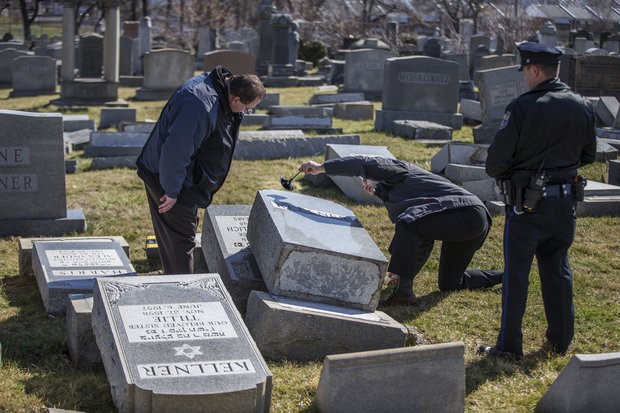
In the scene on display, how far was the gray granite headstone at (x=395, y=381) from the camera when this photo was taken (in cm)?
418

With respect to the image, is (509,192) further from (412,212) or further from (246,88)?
(246,88)

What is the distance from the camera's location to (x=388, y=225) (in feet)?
28.2

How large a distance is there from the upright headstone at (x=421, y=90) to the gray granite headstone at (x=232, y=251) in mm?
8012

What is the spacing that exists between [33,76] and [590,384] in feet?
63.3

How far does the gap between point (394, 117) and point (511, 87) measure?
207 centimetres

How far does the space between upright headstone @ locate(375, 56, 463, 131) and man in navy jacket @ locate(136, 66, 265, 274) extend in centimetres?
880

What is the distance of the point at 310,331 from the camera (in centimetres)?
523

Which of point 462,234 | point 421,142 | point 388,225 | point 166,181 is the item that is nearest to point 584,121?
point 462,234

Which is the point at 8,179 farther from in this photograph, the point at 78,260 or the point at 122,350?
the point at 122,350

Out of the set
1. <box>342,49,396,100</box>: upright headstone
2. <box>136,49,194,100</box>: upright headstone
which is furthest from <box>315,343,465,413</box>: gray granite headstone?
<box>136,49,194,100</box>: upright headstone

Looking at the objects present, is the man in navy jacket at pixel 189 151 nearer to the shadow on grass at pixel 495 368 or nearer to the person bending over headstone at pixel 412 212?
the person bending over headstone at pixel 412 212

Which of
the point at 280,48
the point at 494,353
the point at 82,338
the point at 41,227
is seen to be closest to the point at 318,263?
the point at 494,353

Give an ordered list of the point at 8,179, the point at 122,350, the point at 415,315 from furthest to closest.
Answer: the point at 8,179 < the point at 415,315 < the point at 122,350

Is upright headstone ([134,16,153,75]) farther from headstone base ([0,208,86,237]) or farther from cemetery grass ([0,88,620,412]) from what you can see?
headstone base ([0,208,86,237])
